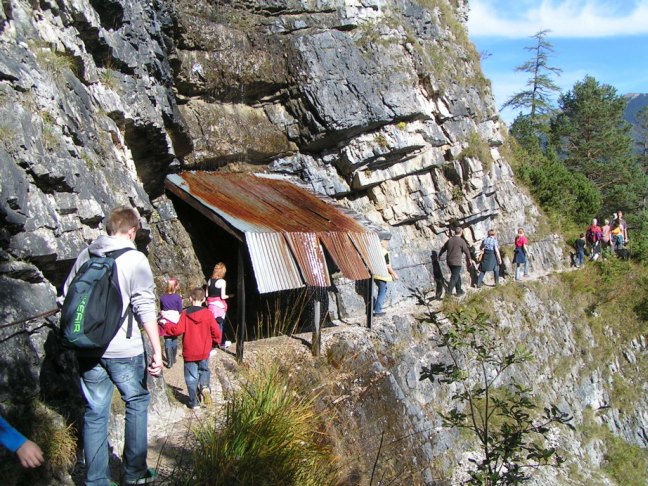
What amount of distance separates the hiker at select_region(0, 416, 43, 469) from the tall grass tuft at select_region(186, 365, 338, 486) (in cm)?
130

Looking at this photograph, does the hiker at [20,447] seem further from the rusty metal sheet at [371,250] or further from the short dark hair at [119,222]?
the rusty metal sheet at [371,250]

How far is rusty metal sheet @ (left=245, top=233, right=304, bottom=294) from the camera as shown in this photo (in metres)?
8.85

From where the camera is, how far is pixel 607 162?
30.1 m

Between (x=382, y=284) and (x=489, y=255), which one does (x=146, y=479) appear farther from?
(x=489, y=255)

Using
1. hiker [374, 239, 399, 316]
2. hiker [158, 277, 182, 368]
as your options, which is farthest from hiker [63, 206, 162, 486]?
hiker [374, 239, 399, 316]

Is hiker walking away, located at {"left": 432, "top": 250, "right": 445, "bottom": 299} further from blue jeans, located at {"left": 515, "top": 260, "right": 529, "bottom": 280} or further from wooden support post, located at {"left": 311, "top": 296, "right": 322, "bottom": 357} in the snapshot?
wooden support post, located at {"left": 311, "top": 296, "right": 322, "bottom": 357}

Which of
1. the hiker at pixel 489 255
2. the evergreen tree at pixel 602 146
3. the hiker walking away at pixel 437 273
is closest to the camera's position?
the hiker at pixel 489 255

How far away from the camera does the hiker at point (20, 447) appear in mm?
2508

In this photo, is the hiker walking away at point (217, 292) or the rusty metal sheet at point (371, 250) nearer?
the hiker walking away at point (217, 292)

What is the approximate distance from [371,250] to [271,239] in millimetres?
2826

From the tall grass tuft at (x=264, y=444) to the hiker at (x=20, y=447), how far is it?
130 cm

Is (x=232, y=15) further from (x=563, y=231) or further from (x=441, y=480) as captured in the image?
(x=563, y=231)

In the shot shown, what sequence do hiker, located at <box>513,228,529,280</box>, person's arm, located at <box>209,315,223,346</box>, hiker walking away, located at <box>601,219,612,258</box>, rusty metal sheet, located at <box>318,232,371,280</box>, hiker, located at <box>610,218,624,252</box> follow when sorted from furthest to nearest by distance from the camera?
1. hiker, located at <box>610,218,624,252</box>
2. hiker walking away, located at <box>601,219,612,258</box>
3. hiker, located at <box>513,228,529,280</box>
4. rusty metal sheet, located at <box>318,232,371,280</box>
5. person's arm, located at <box>209,315,223,346</box>

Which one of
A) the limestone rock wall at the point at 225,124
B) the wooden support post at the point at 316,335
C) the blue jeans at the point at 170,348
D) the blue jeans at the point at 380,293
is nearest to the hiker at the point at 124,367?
the limestone rock wall at the point at 225,124
